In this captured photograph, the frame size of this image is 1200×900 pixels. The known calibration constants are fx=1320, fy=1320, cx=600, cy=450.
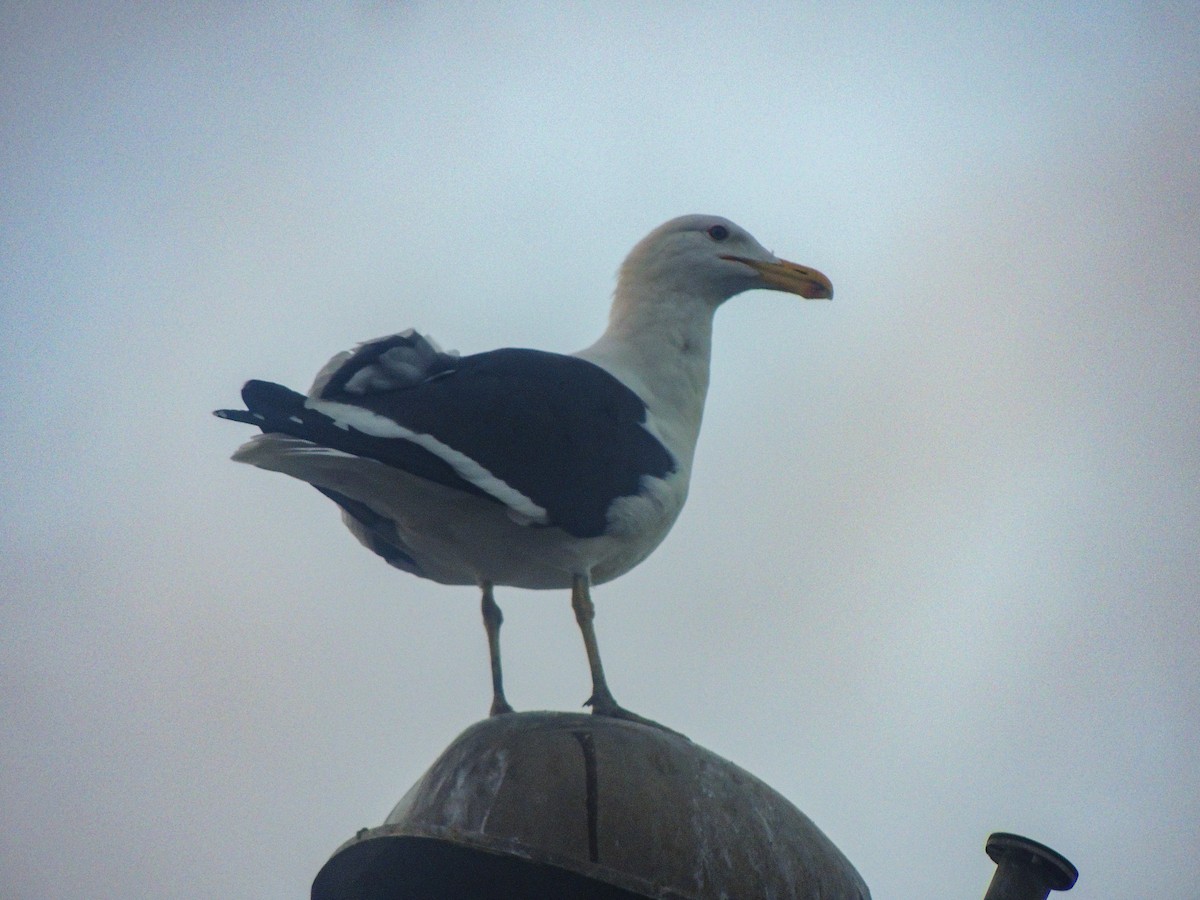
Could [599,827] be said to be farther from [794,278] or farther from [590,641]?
[794,278]

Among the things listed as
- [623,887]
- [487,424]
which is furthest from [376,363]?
[623,887]

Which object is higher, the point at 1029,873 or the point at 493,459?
the point at 493,459

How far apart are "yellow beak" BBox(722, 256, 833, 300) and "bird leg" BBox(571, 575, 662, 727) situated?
224 centimetres

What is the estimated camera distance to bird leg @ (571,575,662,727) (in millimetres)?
5152

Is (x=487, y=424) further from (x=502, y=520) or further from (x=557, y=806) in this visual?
(x=557, y=806)

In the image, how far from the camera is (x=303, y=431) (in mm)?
4484

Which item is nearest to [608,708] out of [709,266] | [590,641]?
[590,641]

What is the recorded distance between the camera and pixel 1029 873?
404 cm

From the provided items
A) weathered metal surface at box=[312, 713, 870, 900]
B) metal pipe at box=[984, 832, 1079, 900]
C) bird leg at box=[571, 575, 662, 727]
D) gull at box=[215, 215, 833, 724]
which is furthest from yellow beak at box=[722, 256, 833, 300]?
metal pipe at box=[984, 832, 1079, 900]

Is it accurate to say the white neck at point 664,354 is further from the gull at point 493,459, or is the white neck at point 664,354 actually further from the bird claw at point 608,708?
the bird claw at point 608,708

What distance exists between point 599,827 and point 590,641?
61.7 inches

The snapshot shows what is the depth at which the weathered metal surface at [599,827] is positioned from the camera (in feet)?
12.2

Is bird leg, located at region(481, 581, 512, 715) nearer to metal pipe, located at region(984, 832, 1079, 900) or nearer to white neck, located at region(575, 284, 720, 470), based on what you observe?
white neck, located at region(575, 284, 720, 470)

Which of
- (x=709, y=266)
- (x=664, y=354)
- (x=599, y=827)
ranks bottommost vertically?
(x=599, y=827)
